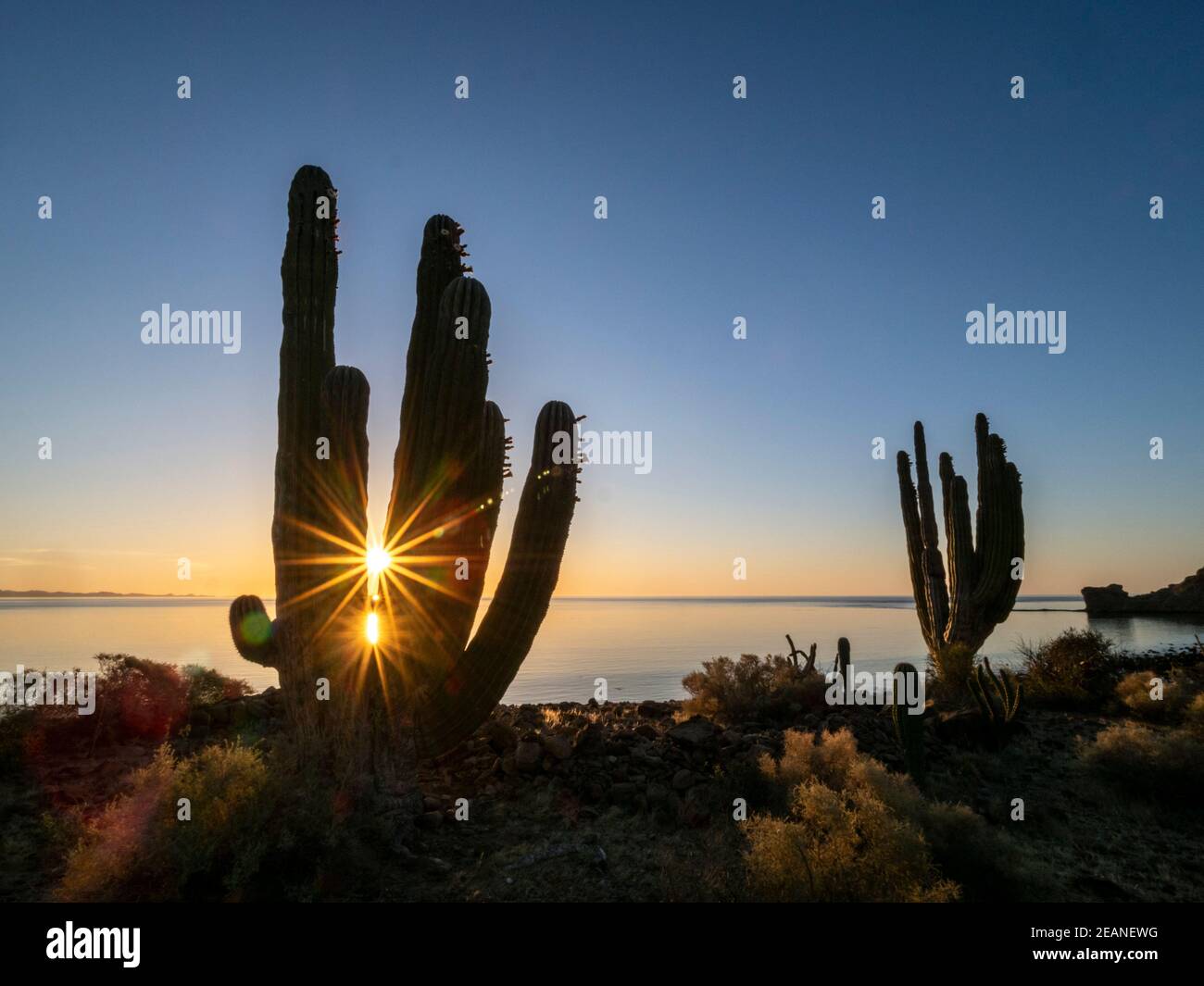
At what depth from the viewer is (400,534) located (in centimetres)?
802

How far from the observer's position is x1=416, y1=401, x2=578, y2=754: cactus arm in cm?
823

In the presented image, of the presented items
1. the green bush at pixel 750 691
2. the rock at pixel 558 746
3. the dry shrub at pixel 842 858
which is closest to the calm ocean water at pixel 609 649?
the green bush at pixel 750 691

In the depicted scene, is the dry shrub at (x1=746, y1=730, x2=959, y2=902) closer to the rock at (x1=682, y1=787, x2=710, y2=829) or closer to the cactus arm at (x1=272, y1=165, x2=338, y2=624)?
the rock at (x1=682, y1=787, x2=710, y2=829)

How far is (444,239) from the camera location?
8953 mm

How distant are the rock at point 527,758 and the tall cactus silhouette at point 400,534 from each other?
971mm

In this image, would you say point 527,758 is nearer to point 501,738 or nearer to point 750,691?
point 501,738

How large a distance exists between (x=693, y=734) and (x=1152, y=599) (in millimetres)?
66388

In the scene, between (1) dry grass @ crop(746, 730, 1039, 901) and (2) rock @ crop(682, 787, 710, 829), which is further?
(2) rock @ crop(682, 787, 710, 829)

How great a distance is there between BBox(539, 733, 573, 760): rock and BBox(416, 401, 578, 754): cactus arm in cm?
126

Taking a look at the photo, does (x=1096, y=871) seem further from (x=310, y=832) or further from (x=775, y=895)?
(x=310, y=832)

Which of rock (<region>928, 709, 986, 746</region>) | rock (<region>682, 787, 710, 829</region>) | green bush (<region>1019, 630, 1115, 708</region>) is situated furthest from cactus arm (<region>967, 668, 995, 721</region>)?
rock (<region>682, 787, 710, 829</region>)

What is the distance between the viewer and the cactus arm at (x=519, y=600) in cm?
823

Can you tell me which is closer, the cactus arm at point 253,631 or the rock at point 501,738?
the cactus arm at point 253,631

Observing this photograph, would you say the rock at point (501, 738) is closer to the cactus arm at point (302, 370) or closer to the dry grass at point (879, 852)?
the cactus arm at point (302, 370)
